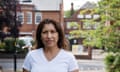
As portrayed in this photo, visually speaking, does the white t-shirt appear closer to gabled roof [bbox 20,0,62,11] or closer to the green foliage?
the green foliage

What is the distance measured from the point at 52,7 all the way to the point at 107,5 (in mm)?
9073

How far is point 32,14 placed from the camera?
19.1 meters

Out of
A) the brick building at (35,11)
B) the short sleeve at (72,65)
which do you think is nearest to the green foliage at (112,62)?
the brick building at (35,11)

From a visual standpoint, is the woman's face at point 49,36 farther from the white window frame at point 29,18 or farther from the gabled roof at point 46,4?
the white window frame at point 29,18

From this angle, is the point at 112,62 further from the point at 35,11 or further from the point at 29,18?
the point at 35,11

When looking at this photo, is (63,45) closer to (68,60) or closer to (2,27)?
(68,60)

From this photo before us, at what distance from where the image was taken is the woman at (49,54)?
2.20 m

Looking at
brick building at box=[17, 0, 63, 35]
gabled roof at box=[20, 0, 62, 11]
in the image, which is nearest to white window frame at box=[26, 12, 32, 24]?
brick building at box=[17, 0, 63, 35]

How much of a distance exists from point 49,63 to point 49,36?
6.3 inches

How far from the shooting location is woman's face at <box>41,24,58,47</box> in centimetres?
221

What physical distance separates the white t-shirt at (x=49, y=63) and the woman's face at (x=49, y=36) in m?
0.08

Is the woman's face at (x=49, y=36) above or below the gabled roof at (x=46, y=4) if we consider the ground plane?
below

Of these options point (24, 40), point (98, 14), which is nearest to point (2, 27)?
point (24, 40)

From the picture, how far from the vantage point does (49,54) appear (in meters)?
2.25
